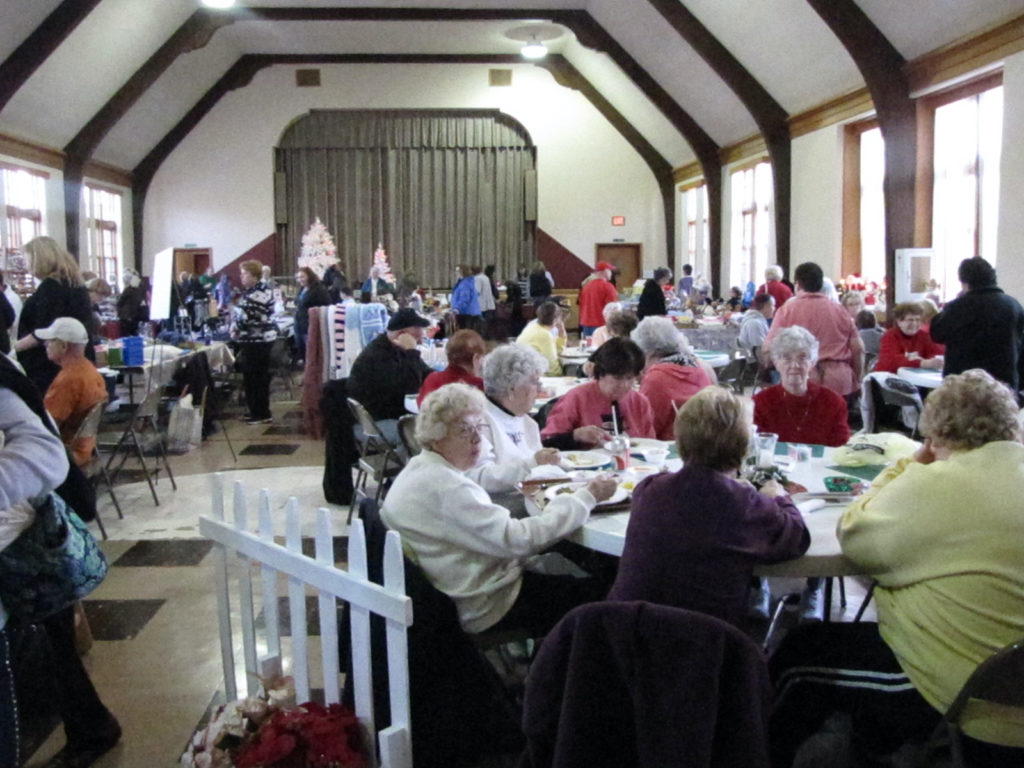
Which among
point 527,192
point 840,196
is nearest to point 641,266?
point 527,192

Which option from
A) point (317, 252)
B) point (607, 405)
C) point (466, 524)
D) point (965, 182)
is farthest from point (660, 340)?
point (317, 252)

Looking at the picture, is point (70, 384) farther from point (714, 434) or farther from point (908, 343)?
point (908, 343)

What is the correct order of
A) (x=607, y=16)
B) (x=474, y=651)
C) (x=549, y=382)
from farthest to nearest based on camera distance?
(x=607, y=16)
(x=549, y=382)
(x=474, y=651)

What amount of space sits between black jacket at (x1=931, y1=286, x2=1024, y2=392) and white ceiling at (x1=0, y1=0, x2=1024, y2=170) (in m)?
3.03

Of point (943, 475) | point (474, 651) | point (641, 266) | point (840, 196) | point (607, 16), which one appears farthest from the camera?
point (641, 266)

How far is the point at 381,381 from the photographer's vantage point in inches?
189

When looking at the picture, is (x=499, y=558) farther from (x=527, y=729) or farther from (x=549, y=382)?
(x=549, y=382)

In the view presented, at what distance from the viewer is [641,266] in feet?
57.1

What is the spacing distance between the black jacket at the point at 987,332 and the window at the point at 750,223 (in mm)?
7590

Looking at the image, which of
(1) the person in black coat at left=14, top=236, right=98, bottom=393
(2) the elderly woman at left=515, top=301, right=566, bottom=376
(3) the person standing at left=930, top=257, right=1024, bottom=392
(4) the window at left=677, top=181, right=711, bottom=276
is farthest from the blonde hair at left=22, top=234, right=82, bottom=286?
(4) the window at left=677, top=181, right=711, bottom=276

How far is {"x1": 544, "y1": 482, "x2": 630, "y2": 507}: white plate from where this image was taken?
2.46 meters

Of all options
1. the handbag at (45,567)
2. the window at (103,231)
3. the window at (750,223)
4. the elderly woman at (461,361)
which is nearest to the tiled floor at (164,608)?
the handbag at (45,567)

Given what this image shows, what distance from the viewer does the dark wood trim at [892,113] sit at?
8320 millimetres

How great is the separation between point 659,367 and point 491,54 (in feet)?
44.8
